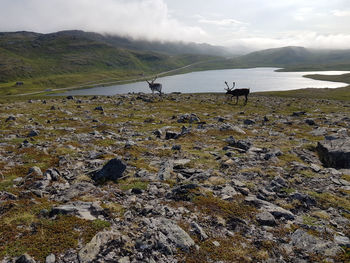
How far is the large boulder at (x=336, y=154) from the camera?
15048mm

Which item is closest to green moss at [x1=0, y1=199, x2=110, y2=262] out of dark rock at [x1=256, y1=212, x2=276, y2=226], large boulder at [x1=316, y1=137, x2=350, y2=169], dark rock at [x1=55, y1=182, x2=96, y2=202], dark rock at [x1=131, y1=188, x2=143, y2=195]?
dark rock at [x1=55, y1=182, x2=96, y2=202]

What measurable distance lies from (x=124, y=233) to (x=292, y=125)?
2951 centimetres

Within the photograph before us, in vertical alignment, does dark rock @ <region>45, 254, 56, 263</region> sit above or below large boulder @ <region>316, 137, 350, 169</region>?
above

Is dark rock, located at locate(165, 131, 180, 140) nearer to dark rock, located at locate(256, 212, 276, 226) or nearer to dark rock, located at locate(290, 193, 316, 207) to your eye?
dark rock, located at locate(290, 193, 316, 207)

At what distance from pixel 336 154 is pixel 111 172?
15333 mm

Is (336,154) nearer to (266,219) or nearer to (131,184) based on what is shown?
(266,219)

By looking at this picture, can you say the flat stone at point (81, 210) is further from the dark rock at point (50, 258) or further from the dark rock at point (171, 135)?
the dark rock at point (171, 135)

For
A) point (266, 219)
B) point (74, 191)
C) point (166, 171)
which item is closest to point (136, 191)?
point (166, 171)

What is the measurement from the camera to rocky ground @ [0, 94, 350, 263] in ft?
23.0

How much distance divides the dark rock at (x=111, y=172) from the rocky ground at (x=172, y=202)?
0.18 ft

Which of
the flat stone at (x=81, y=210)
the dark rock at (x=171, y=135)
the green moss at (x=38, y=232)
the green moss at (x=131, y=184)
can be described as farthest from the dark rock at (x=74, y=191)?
the dark rock at (x=171, y=135)

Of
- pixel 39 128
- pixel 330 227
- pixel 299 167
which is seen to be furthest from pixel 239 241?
pixel 39 128

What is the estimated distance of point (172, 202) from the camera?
9.73m

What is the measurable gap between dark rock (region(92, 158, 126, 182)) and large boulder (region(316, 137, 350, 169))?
572 inches
